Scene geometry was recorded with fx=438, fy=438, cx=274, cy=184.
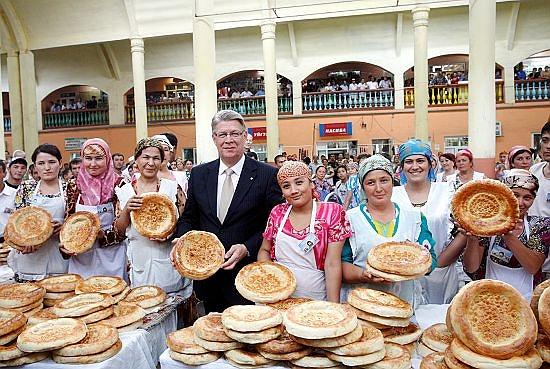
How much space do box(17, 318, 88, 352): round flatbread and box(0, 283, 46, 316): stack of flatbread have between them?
40cm

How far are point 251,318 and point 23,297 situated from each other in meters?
1.48

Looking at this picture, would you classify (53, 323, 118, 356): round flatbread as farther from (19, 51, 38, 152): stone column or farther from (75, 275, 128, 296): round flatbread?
(19, 51, 38, 152): stone column

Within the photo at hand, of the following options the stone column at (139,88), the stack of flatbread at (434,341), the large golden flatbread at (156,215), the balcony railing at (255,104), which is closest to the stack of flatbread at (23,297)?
the large golden flatbread at (156,215)

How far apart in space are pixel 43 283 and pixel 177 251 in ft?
3.48

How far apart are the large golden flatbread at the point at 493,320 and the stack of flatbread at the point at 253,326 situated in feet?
2.44

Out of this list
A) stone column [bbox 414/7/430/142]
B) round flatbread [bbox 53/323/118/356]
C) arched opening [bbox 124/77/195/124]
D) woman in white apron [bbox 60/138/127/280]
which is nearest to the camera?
round flatbread [bbox 53/323/118/356]

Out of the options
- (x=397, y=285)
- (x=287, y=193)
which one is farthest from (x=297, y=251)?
(x=397, y=285)

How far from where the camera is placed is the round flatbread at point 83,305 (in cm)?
236

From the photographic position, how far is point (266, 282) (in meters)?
2.38

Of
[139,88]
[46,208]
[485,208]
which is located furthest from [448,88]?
[46,208]

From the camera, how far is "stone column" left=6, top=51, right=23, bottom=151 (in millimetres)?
13883

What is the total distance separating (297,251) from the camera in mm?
2504

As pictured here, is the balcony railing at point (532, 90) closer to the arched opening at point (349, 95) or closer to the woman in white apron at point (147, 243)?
the arched opening at point (349, 95)

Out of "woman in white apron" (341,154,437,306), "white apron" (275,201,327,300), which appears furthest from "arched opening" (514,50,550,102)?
"white apron" (275,201,327,300)
